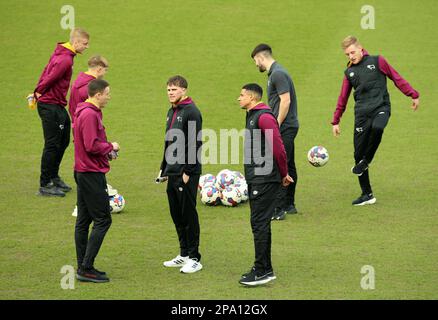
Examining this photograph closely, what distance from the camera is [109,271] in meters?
9.90

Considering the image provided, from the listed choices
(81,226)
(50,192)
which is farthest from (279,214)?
(50,192)

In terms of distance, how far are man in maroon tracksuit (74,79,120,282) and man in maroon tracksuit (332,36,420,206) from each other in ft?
15.6

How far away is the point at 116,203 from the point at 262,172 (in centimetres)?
367

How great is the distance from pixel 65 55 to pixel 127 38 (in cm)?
1041

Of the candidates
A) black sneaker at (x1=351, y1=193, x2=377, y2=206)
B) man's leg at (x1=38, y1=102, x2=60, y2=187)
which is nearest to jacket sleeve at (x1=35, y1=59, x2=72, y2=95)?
man's leg at (x1=38, y1=102, x2=60, y2=187)

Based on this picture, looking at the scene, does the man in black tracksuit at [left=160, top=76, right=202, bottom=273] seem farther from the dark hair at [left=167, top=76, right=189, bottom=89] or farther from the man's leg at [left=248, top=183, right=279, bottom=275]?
the man's leg at [left=248, top=183, right=279, bottom=275]

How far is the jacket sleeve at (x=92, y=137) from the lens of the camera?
9.29 metres

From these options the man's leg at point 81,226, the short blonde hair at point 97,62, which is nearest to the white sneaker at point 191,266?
the man's leg at point 81,226

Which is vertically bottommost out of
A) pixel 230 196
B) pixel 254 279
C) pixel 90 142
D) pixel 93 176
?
pixel 254 279

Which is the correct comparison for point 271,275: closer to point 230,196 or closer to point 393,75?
point 230,196

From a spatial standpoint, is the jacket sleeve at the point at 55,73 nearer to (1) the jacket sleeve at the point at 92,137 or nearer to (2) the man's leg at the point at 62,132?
(2) the man's leg at the point at 62,132

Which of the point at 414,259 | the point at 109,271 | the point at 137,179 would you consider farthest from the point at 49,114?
the point at 414,259

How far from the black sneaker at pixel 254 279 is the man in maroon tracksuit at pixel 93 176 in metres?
1.57

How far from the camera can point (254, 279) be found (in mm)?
9344
